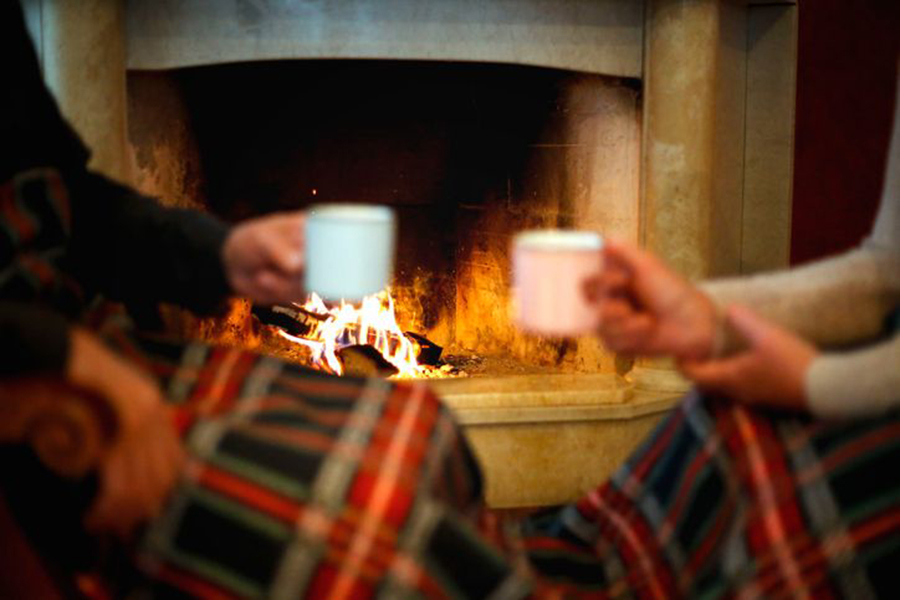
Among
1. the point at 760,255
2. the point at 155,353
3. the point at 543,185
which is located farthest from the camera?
the point at 543,185

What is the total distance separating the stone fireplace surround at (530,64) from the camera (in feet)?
6.47

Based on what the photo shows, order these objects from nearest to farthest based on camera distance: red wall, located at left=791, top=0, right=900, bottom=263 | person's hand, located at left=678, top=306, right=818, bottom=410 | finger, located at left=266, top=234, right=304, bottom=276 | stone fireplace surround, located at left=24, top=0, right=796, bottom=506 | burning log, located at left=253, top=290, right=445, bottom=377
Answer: person's hand, located at left=678, top=306, right=818, bottom=410
finger, located at left=266, top=234, right=304, bottom=276
stone fireplace surround, located at left=24, top=0, right=796, bottom=506
red wall, located at left=791, top=0, right=900, bottom=263
burning log, located at left=253, top=290, right=445, bottom=377

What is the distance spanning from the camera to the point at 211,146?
2559 millimetres

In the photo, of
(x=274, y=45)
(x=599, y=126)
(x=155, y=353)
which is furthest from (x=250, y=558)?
(x=599, y=126)

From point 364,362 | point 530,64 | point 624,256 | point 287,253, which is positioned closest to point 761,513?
point 624,256

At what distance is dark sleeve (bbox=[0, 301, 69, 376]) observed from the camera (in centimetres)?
76

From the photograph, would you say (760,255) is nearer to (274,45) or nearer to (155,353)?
(274,45)

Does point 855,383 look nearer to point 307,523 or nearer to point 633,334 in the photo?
point 633,334

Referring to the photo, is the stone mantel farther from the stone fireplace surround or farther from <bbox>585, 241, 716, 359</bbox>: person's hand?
<bbox>585, 241, 716, 359</bbox>: person's hand

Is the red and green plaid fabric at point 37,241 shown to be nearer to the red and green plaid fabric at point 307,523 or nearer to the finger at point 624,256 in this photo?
the red and green plaid fabric at point 307,523

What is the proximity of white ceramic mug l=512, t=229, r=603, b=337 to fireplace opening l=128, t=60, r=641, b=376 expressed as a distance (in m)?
1.38

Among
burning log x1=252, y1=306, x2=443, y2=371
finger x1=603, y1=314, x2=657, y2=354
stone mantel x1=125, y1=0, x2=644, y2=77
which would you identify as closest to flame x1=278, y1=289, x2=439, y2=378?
burning log x1=252, y1=306, x2=443, y2=371

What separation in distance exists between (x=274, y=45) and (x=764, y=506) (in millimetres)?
1508

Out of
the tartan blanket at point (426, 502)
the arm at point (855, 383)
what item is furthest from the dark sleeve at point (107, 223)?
the arm at point (855, 383)
